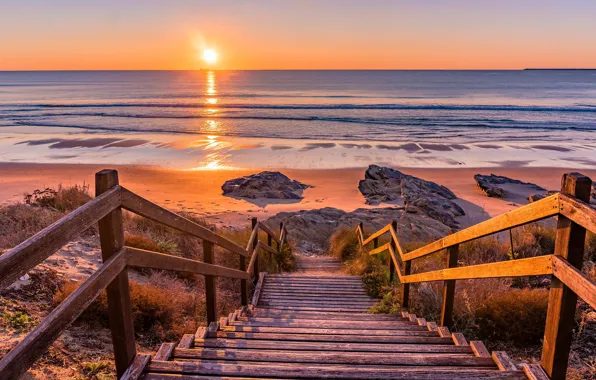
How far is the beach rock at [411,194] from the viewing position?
1593 centimetres

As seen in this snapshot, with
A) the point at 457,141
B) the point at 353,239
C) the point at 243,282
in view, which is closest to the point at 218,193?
the point at 353,239

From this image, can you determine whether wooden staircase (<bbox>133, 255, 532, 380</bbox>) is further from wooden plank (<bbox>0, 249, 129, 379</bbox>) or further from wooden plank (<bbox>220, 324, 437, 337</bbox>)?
wooden plank (<bbox>0, 249, 129, 379</bbox>)

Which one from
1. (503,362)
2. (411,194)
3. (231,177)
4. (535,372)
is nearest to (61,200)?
(231,177)

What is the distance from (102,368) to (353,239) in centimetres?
915

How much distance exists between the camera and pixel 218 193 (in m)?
18.6

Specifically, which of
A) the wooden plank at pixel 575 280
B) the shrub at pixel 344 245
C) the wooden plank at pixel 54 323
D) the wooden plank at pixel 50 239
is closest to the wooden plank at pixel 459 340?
the wooden plank at pixel 575 280

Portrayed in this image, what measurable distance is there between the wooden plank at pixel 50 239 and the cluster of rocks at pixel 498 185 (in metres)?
18.4

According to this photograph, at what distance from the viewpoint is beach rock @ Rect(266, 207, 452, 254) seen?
13.5m

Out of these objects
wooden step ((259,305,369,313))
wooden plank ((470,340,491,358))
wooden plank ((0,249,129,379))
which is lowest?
wooden step ((259,305,369,313))

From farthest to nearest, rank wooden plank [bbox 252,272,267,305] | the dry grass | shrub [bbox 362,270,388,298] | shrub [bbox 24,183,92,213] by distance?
shrub [bbox 24,183,92,213] < shrub [bbox 362,270,388,298] < wooden plank [bbox 252,272,267,305] < the dry grass

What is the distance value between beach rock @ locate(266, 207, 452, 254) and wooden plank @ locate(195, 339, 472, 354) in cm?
918

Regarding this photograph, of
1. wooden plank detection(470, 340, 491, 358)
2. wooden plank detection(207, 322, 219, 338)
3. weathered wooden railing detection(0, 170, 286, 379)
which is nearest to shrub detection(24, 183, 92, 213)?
wooden plank detection(207, 322, 219, 338)

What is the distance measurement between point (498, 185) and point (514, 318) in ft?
51.4

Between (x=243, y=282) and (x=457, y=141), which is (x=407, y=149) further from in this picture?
(x=243, y=282)
